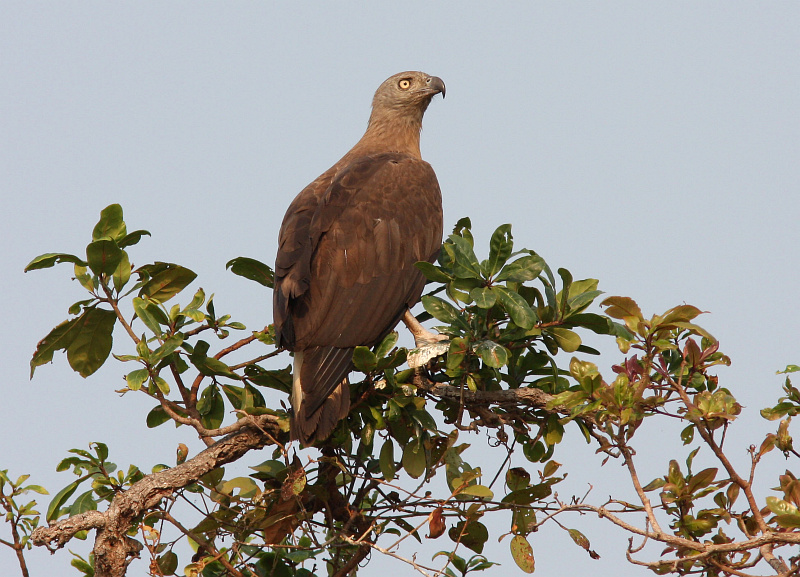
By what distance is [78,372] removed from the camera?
3908 millimetres

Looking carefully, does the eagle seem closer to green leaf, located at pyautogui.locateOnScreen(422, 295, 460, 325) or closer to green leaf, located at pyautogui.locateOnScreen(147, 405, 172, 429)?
green leaf, located at pyautogui.locateOnScreen(422, 295, 460, 325)

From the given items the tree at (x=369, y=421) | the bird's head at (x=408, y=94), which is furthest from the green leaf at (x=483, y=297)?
the bird's head at (x=408, y=94)

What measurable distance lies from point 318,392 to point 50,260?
1.29 m

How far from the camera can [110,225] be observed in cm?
383

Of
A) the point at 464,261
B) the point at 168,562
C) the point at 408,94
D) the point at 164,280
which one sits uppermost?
the point at 408,94

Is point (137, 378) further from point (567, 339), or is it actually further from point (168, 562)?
point (567, 339)

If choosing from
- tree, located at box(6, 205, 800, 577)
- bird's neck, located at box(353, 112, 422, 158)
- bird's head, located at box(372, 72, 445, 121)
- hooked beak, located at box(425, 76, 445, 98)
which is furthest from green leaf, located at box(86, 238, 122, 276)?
hooked beak, located at box(425, 76, 445, 98)

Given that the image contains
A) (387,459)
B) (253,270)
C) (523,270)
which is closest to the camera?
(523,270)

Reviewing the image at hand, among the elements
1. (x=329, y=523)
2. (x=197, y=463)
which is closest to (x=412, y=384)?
(x=329, y=523)

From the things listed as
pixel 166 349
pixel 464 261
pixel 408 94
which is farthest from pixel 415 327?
pixel 408 94

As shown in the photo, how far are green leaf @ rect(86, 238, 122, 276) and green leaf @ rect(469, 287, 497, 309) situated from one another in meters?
1.55

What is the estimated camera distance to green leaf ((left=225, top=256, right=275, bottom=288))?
4488mm

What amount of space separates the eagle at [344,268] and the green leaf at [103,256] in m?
0.88

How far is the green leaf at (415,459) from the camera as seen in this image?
12.6 ft
